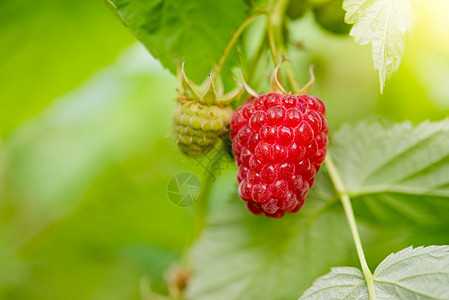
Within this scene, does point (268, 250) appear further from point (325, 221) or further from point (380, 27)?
point (380, 27)

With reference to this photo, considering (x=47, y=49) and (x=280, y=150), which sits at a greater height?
(x=47, y=49)

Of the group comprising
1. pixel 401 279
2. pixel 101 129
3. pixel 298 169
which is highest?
pixel 298 169

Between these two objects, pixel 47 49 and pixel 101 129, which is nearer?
pixel 47 49

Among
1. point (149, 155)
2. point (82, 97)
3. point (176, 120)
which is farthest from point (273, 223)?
point (82, 97)

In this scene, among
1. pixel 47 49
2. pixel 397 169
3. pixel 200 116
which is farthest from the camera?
A: pixel 47 49

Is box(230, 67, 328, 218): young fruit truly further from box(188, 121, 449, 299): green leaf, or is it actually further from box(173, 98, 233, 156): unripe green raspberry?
box(188, 121, 449, 299): green leaf

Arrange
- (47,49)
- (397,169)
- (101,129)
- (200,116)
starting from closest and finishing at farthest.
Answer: (200,116) < (397,169) < (47,49) < (101,129)

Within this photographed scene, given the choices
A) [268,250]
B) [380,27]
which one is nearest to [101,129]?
[268,250]

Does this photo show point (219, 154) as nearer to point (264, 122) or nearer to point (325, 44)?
point (264, 122)

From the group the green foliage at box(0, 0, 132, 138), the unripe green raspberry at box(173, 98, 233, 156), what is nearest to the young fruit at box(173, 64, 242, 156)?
Answer: the unripe green raspberry at box(173, 98, 233, 156)
